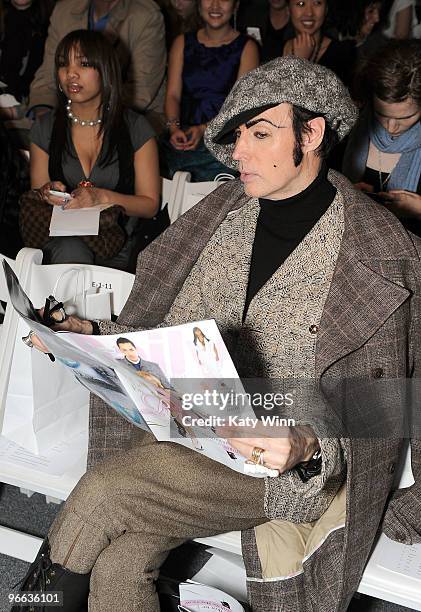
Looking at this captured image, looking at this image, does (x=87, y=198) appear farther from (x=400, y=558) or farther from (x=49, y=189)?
(x=400, y=558)

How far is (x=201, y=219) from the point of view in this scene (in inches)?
75.4

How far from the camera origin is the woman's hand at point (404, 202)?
265cm

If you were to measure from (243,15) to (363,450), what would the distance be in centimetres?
311

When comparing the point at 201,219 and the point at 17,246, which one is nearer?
the point at 201,219

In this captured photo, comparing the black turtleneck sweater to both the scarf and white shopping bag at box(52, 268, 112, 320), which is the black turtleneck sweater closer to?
white shopping bag at box(52, 268, 112, 320)

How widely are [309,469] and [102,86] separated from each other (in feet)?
5.70

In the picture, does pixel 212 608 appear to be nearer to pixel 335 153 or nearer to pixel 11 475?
pixel 11 475

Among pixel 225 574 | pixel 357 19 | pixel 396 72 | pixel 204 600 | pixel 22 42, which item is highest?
pixel 396 72

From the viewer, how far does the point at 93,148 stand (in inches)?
117

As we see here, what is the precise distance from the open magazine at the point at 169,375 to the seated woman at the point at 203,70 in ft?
6.67

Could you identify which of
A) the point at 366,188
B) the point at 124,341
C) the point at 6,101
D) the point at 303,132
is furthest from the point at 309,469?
the point at 6,101

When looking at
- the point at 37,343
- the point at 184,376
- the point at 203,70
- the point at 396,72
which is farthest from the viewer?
the point at 203,70

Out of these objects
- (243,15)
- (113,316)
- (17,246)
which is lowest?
(17,246)

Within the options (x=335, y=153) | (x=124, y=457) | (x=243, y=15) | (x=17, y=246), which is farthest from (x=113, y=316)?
(x=243, y=15)
